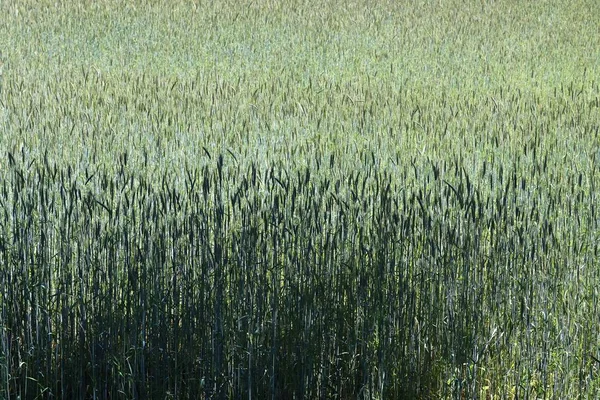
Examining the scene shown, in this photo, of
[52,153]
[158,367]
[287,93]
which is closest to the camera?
[158,367]

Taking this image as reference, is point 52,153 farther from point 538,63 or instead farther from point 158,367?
point 538,63

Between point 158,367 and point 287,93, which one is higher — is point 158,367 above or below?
below

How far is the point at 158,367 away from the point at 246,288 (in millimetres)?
446

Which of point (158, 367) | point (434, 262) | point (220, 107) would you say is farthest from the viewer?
point (220, 107)

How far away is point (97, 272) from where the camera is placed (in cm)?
354

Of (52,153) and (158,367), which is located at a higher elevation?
(52,153)

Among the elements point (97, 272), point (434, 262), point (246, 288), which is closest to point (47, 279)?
point (97, 272)

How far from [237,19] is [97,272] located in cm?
1066

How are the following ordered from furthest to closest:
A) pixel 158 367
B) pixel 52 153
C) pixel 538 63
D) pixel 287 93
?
pixel 538 63
pixel 287 93
pixel 52 153
pixel 158 367

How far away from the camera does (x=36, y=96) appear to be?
7.11 m

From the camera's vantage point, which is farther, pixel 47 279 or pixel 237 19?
pixel 237 19

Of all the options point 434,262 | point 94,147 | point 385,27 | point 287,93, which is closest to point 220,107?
point 287,93

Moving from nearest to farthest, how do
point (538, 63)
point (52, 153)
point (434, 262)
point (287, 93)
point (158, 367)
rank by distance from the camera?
point (158, 367) → point (434, 262) → point (52, 153) → point (287, 93) → point (538, 63)

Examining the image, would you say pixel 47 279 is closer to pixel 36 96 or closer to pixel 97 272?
pixel 97 272
